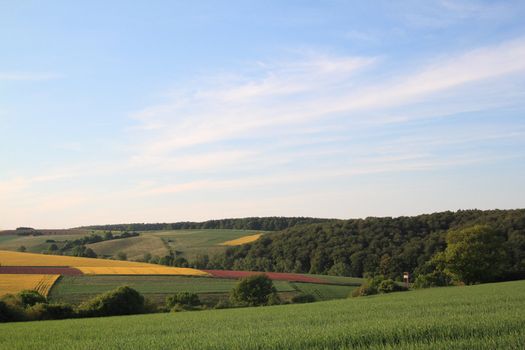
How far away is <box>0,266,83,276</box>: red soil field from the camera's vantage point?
6675cm

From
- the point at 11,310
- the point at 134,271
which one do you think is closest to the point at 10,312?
the point at 11,310

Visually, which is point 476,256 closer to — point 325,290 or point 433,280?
point 433,280

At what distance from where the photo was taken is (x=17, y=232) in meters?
137

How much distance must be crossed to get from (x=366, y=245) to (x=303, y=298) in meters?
43.7

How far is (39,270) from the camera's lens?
228ft

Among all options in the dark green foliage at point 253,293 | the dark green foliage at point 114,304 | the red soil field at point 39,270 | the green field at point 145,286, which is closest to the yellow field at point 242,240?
the green field at point 145,286

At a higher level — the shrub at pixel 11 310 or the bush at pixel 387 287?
the shrub at pixel 11 310

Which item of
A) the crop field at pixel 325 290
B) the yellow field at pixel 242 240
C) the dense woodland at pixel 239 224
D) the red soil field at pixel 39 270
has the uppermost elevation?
the dense woodland at pixel 239 224

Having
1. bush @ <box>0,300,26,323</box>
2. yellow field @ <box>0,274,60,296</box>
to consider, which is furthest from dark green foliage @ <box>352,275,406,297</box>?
bush @ <box>0,300,26,323</box>

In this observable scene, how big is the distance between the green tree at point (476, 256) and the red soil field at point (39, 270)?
157 feet

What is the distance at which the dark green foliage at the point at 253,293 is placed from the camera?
191 feet

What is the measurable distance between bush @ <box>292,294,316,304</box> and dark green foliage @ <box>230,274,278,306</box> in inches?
99.2

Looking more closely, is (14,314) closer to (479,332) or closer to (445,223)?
(479,332)

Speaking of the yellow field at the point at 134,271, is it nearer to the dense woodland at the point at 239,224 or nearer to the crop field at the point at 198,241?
the crop field at the point at 198,241
